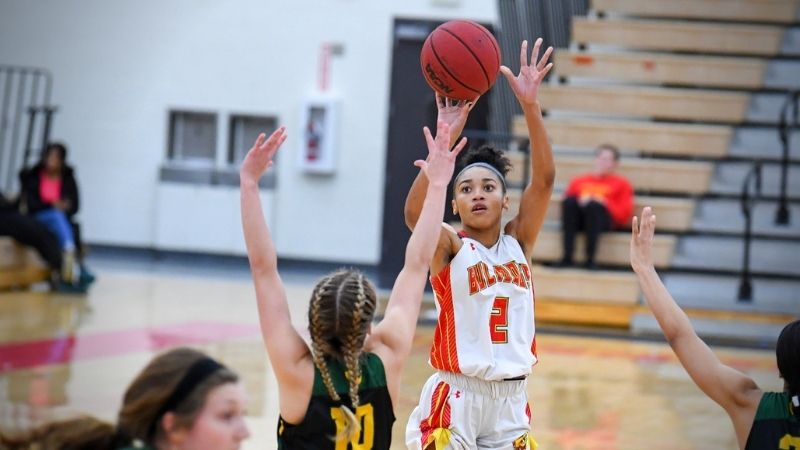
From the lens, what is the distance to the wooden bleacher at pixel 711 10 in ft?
44.0

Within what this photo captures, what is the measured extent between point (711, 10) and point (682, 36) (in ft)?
1.83

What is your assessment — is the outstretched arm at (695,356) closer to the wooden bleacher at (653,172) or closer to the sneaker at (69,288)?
the wooden bleacher at (653,172)

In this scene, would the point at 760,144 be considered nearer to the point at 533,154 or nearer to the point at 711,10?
the point at 711,10

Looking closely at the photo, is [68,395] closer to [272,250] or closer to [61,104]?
[272,250]

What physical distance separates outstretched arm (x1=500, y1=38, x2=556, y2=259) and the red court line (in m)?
4.64

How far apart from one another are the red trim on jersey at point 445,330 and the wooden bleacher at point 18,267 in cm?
876

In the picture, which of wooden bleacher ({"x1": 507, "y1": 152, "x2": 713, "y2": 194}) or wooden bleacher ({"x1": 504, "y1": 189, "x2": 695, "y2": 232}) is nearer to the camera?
wooden bleacher ({"x1": 504, "y1": 189, "x2": 695, "y2": 232})

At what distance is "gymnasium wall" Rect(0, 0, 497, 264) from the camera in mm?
15117

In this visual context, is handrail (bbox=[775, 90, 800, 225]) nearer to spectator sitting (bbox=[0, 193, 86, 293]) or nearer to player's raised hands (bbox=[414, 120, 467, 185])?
spectator sitting (bbox=[0, 193, 86, 293])

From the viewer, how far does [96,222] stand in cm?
1602

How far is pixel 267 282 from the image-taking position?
3.06 metres

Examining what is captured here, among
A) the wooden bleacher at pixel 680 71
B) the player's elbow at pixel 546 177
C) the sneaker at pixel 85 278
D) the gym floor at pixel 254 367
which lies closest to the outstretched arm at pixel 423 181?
the player's elbow at pixel 546 177

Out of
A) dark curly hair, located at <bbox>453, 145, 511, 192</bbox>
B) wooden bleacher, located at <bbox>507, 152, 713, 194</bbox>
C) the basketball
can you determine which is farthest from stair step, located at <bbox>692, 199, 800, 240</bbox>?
dark curly hair, located at <bbox>453, 145, 511, 192</bbox>

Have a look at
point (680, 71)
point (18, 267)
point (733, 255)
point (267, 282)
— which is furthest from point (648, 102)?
point (267, 282)
